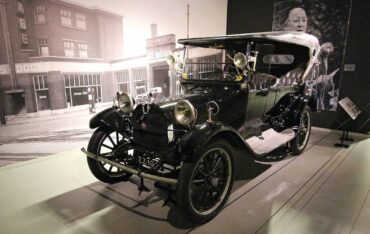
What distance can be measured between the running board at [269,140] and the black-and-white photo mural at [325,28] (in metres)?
2.40

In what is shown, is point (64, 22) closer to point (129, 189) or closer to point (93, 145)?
point (93, 145)

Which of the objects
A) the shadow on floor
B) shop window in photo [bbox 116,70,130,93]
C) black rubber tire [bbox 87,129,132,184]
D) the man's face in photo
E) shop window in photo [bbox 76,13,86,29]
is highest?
the man's face in photo

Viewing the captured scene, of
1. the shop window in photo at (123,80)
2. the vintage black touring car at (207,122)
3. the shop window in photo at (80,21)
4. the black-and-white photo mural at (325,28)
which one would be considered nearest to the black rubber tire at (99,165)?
the vintage black touring car at (207,122)

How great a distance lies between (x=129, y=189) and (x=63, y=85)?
2.06 m

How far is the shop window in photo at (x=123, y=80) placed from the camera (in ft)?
15.0

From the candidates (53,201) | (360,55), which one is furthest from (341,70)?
(53,201)

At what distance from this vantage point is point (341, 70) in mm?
5277

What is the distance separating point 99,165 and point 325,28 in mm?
5264

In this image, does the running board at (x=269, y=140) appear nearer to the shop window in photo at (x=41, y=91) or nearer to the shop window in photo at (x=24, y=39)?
the shop window in photo at (x=41, y=91)

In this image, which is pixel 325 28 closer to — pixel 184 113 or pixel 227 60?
pixel 227 60

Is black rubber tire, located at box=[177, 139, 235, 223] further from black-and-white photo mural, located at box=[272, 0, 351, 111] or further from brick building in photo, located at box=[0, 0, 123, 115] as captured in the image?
black-and-white photo mural, located at box=[272, 0, 351, 111]

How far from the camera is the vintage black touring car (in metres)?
2.27

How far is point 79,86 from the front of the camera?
4.07 meters

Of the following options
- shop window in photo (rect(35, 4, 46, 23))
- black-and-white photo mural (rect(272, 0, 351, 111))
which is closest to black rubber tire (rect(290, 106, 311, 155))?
black-and-white photo mural (rect(272, 0, 351, 111))
